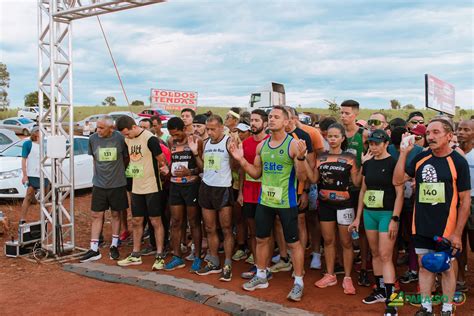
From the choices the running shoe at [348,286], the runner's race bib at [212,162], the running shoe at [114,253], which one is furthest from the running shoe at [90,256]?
the running shoe at [348,286]

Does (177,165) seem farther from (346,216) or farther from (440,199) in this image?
(440,199)

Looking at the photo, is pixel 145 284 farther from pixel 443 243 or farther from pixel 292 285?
pixel 443 243

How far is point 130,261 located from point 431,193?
13.8 ft

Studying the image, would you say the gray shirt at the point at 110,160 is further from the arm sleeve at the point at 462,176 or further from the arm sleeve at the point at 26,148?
the arm sleeve at the point at 462,176

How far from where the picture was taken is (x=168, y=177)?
6766mm

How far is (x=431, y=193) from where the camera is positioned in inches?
169

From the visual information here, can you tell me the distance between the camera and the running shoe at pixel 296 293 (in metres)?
4.99

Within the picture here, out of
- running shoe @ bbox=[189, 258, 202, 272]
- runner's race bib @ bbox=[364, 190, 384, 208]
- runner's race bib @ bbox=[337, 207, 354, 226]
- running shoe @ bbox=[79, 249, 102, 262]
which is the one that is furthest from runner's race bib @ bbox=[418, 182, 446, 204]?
running shoe @ bbox=[79, 249, 102, 262]

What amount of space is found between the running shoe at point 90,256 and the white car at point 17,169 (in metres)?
4.32

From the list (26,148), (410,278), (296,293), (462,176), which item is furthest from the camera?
(26,148)

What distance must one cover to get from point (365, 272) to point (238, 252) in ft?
6.44

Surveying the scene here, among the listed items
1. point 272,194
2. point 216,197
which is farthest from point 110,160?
point 272,194

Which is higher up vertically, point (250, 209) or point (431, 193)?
point (431, 193)

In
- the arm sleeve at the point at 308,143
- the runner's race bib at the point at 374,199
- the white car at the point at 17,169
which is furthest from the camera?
the white car at the point at 17,169
